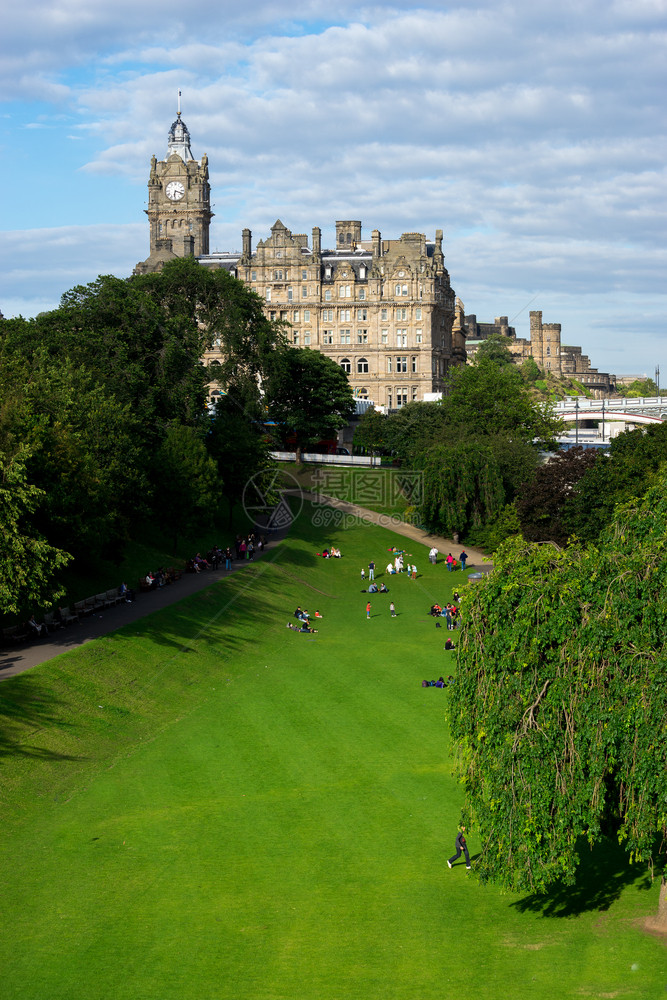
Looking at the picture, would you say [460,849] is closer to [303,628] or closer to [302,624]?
[303,628]

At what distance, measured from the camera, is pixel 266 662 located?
4881 cm

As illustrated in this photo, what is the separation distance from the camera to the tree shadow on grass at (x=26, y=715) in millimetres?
33219

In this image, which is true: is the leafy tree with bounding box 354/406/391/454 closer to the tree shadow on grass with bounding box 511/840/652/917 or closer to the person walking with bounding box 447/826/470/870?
the person walking with bounding box 447/826/470/870

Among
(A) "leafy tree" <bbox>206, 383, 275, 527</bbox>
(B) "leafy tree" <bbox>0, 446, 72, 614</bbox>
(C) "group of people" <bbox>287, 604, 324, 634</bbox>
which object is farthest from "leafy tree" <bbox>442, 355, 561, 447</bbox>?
(B) "leafy tree" <bbox>0, 446, 72, 614</bbox>

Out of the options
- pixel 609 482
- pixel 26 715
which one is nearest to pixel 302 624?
pixel 26 715

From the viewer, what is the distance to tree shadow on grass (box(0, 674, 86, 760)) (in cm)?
3322

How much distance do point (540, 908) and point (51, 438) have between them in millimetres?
28451

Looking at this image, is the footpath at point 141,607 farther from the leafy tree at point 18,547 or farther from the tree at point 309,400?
the tree at point 309,400

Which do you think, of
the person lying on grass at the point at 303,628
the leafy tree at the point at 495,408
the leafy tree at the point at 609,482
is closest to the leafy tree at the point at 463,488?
the leafy tree at the point at 609,482

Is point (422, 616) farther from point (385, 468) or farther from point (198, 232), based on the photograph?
point (198, 232)

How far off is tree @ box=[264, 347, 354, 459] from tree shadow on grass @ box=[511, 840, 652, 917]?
245 ft

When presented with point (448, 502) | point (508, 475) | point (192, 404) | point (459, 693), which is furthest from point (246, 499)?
point (459, 693)

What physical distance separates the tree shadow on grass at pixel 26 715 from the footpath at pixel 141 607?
3.33 ft

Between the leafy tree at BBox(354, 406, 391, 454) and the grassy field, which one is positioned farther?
the leafy tree at BBox(354, 406, 391, 454)
